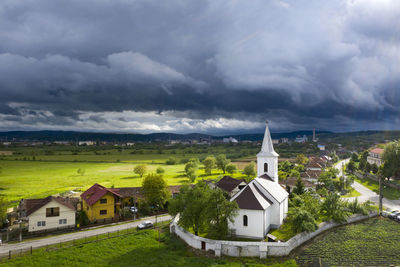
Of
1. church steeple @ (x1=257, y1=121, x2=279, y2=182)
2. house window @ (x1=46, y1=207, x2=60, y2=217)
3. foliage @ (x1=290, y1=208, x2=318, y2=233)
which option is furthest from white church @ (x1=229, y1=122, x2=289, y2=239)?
house window @ (x1=46, y1=207, x2=60, y2=217)

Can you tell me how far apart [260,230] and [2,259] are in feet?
98.6

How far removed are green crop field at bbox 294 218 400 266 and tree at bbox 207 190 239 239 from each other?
867 cm

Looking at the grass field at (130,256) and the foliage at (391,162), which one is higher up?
the foliage at (391,162)

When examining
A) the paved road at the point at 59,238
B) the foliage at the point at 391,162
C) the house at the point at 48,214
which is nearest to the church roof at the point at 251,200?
the paved road at the point at 59,238

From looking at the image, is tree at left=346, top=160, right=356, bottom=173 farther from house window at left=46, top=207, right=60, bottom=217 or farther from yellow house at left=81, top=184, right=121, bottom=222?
house window at left=46, top=207, right=60, bottom=217

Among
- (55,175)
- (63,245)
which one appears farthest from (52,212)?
(55,175)

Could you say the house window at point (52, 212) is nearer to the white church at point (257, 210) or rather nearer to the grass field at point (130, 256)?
the grass field at point (130, 256)

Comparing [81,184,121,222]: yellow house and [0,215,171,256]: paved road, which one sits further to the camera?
[81,184,121,222]: yellow house

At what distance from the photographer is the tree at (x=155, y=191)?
46250mm

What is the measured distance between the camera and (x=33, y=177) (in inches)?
2847

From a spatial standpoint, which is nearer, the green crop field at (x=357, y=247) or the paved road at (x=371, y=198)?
the green crop field at (x=357, y=247)

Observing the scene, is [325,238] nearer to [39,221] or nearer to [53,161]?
[39,221]

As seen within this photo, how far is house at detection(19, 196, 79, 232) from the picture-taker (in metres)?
35.8

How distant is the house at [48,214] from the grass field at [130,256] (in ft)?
28.8
